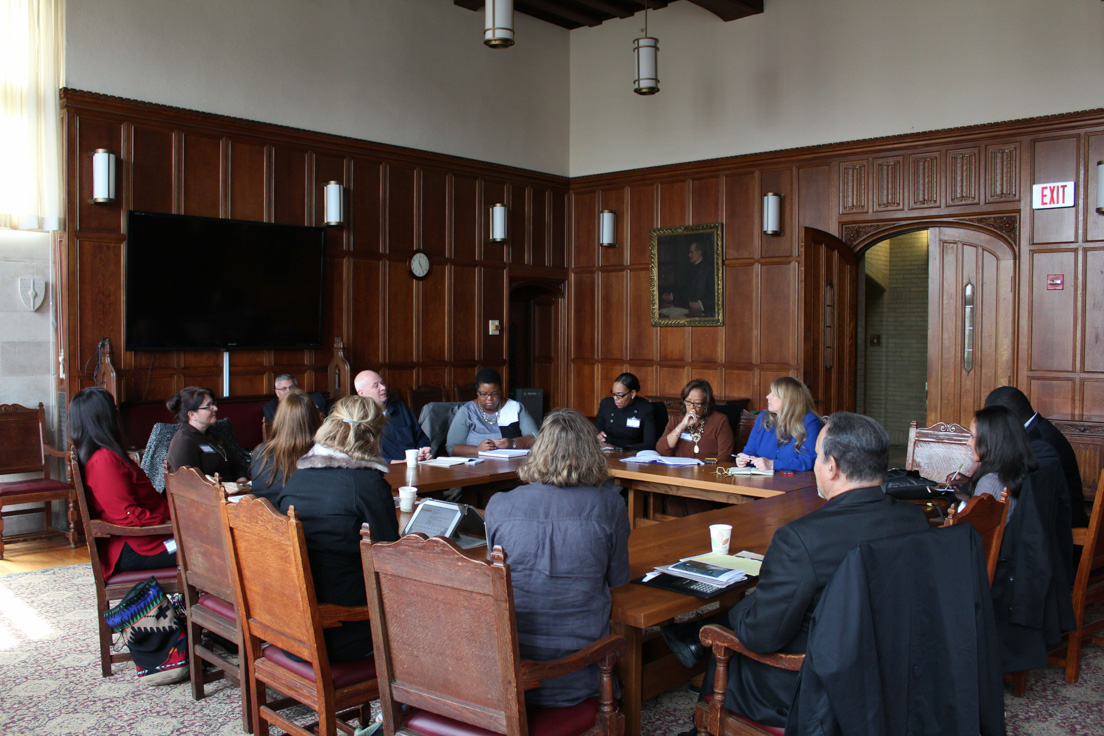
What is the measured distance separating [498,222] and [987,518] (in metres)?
7.72

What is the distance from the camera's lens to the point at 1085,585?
4117 millimetres

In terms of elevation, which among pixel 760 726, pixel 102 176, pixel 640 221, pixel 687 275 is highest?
pixel 640 221

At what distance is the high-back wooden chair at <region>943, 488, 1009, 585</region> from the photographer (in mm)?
2986

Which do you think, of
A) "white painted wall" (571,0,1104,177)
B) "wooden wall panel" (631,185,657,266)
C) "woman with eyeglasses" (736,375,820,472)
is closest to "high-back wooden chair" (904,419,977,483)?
"woman with eyeglasses" (736,375,820,472)

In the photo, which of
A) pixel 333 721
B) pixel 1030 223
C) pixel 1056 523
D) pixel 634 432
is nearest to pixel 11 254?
pixel 634 432

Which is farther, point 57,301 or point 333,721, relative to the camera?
point 57,301

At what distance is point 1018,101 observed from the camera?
26.7 ft

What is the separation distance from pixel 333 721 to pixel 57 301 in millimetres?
5930

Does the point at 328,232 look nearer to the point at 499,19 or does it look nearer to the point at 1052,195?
the point at 499,19

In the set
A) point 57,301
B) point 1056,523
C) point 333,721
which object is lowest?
point 333,721

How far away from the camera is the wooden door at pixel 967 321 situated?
27.3 ft

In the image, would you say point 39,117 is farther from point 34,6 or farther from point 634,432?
point 634,432

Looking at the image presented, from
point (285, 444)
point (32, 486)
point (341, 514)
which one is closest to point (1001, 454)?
point (341, 514)

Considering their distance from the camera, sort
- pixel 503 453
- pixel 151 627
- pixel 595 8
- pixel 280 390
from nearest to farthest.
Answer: pixel 151 627
pixel 503 453
pixel 280 390
pixel 595 8
